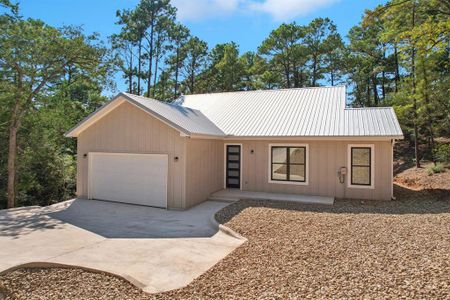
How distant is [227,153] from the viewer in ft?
41.8

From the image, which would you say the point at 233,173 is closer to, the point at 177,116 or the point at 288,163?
the point at 288,163

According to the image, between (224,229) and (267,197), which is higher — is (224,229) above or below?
below

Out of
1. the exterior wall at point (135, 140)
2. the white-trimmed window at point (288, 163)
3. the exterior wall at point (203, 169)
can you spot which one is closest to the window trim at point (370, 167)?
the white-trimmed window at point (288, 163)

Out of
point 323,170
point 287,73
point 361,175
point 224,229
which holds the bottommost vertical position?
point 224,229

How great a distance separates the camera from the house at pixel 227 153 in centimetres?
1020

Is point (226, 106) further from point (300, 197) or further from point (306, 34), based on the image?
point (306, 34)

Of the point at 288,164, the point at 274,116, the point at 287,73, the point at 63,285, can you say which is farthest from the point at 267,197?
the point at 287,73

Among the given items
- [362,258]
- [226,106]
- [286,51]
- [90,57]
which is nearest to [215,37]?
[286,51]

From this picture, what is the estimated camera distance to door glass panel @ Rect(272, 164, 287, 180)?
11883mm

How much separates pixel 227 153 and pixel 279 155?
2224 mm

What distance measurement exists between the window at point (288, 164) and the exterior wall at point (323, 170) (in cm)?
21

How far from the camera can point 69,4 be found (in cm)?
1330

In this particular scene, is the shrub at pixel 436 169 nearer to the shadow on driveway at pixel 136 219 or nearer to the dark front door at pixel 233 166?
the dark front door at pixel 233 166

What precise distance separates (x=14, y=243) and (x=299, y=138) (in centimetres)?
900
